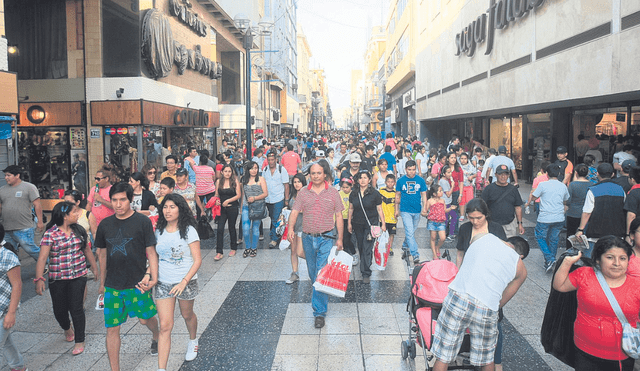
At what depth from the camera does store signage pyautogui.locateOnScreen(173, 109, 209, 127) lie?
1667 centimetres

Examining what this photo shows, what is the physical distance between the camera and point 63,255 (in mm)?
5098

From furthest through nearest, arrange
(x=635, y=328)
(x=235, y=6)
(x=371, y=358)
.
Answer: (x=235, y=6), (x=371, y=358), (x=635, y=328)

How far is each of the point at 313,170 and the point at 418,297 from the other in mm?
2376

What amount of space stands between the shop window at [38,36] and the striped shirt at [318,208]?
10171 millimetres

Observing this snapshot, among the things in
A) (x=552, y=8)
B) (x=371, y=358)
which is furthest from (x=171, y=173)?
(x=552, y=8)

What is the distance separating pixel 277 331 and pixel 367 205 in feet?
8.01

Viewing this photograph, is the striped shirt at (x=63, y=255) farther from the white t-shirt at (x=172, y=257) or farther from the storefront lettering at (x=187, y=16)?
the storefront lettering at (x=187, y=16)

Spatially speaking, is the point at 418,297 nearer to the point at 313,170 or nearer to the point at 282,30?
the point at 313,170


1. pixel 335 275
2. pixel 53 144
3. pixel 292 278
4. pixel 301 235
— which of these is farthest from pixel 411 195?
pixel 53 144

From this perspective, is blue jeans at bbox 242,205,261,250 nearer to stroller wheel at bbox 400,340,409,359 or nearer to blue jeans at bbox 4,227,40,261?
blue jeans at bbox 4,227,40,261

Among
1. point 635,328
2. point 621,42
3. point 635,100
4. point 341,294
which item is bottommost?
point 341,294

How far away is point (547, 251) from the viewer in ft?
25.9

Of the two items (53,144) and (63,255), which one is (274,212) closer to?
(63,255)

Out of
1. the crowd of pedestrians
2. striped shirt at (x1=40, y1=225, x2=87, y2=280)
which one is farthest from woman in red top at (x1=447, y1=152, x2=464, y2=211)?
striped shirt at (x1=40, y1=225, x2=87, y2=280)
